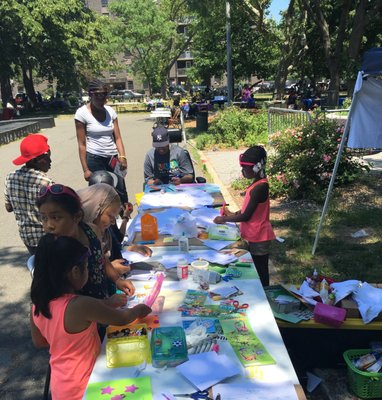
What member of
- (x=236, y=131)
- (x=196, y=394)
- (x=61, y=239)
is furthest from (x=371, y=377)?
(x=236, y=131)

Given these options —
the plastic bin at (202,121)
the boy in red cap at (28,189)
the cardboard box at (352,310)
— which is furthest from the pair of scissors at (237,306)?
the plastic bin at (202,121)

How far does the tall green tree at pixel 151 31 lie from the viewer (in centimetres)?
2781

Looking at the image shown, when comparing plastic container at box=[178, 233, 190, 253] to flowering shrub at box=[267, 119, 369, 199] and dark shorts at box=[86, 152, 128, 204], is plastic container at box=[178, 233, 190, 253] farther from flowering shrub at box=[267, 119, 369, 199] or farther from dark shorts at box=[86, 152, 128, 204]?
flowering shrub at box=[267, 119, 369, 199]

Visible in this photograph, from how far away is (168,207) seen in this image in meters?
4.27

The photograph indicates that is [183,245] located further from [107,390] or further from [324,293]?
[107,390]

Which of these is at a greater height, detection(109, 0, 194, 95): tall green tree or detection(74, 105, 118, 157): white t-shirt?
detection(109, 0, 194, 95): tall green tree

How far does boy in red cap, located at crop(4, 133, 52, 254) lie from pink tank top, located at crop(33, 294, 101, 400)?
4.74 feet

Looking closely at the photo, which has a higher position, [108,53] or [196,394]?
[108,53]

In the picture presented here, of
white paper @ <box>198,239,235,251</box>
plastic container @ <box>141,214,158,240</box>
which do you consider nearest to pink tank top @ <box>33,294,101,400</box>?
white paper @ <box>198,239,235,251</box>

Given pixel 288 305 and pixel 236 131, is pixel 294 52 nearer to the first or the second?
pixel 236 131

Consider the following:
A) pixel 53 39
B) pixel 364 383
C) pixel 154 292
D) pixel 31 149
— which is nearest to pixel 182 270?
pixel 154 292

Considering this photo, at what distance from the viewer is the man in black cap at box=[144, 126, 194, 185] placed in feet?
18.4

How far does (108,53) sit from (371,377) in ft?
108

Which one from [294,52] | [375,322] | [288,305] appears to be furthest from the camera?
[294,52]
